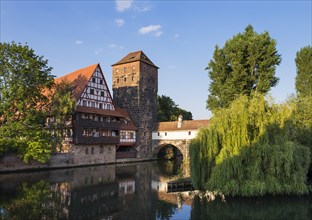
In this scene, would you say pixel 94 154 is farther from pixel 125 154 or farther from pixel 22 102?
pixel 22 102

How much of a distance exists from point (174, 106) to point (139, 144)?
1704 cm

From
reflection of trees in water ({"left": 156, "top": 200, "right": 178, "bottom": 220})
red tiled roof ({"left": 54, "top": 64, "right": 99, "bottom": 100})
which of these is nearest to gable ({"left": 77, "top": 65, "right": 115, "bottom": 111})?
red tiled roof ({"left": 54, "top": 64, "right": 99, "bottom": 100})

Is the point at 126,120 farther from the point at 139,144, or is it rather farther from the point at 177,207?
the point at 177,207

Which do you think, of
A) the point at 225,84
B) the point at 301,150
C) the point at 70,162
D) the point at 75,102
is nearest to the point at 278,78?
the point at 225,84

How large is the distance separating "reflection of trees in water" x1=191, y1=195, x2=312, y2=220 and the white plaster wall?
2612 centimetres

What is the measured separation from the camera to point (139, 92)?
44031 millimetres

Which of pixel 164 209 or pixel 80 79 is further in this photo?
pixel 80 79

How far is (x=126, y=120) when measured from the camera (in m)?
43.2

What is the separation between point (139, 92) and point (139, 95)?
17.8 inches

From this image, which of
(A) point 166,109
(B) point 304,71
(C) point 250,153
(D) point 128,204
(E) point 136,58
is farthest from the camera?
(A) point 166,109

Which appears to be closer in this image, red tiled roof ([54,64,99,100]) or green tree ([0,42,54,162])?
green tree ([0,42,54,162])

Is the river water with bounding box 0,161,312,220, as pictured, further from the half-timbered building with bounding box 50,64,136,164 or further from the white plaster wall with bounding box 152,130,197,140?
the white plaster wall with bounding box 152,130,197,140

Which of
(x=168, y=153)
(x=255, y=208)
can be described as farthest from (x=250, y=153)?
(x=168, y=153)

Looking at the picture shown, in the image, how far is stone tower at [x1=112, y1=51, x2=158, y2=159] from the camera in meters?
44.2
